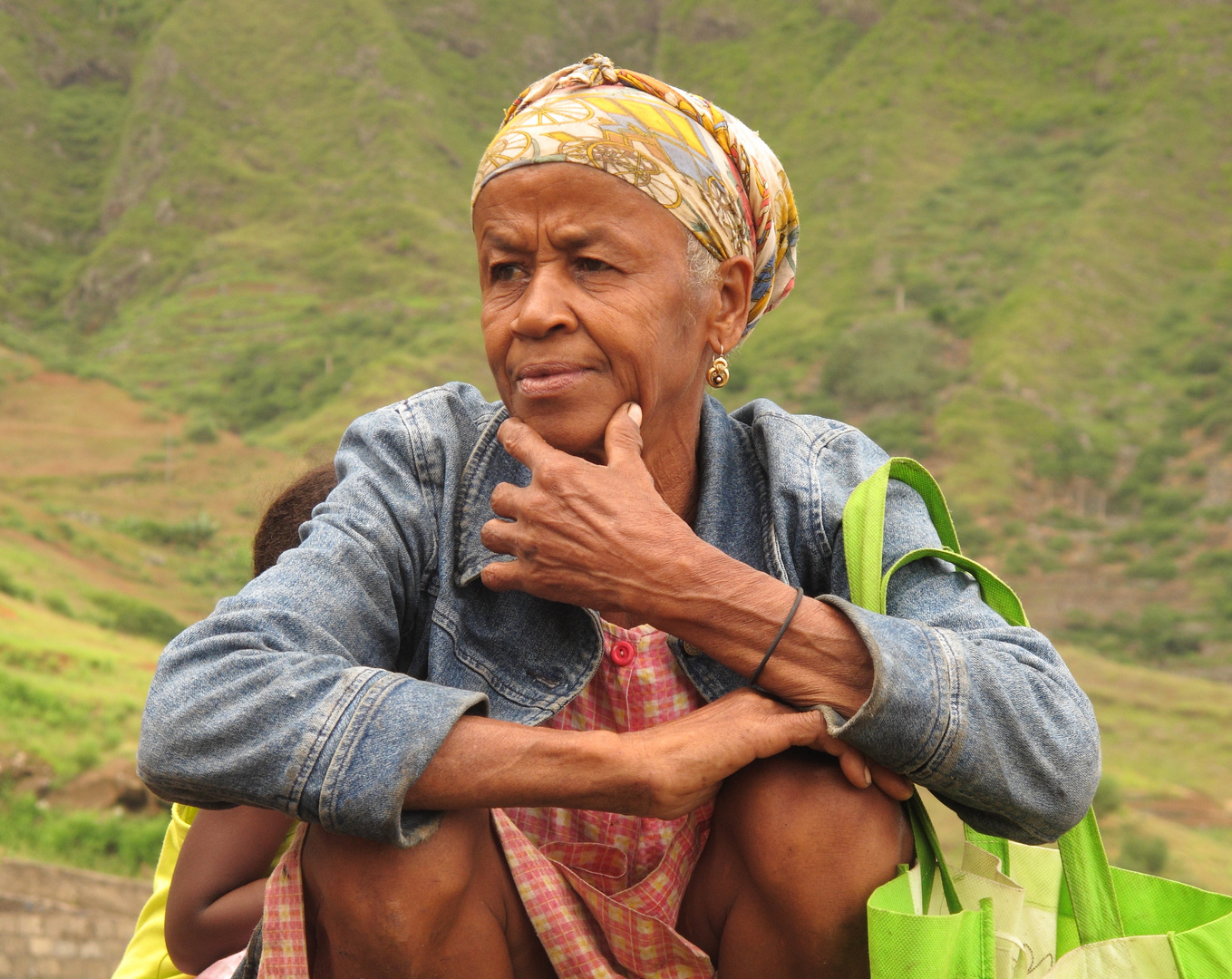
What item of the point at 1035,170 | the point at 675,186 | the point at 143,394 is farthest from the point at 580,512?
the point at 1035,170

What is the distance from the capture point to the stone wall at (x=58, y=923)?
5363 millimetres

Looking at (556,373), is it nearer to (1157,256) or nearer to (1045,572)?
(1045,572)

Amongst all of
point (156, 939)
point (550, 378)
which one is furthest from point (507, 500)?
point (156, 939)

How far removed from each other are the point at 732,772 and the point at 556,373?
2.00ft

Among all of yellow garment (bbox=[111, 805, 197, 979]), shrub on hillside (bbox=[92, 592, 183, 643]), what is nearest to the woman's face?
yellow garment (bbox=[111, 805, 197, 979])

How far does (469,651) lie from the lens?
67.4 inches

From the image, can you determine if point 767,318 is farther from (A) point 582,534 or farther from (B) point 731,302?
(A) point 582,534

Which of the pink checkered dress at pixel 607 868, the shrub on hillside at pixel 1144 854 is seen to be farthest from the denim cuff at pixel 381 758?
the shrub on hillside at pixel 1144 854

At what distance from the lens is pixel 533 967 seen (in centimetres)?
162

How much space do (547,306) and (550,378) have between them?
10 cm

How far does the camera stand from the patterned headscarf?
1.71 metres

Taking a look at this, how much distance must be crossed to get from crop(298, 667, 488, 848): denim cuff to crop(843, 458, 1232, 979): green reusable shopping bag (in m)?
0.54

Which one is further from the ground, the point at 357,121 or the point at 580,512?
the point at 580,512

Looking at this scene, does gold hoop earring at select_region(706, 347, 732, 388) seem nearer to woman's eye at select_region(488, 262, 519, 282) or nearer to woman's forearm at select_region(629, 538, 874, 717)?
woman's eye at select_region(488, 262, 519, 282)
